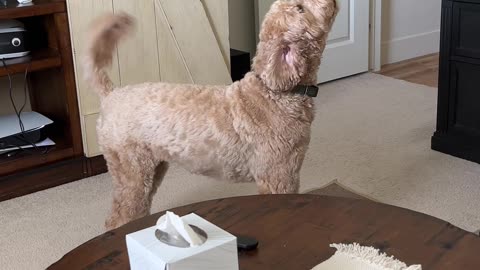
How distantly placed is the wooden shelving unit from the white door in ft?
5.70

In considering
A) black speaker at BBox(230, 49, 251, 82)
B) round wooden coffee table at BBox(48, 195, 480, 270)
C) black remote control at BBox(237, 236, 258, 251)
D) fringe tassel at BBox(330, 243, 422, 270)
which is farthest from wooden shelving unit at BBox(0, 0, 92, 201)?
fringe tassel at BBox(330, 243, 422, 270)

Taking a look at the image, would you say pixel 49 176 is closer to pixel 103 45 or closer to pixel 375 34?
pixel 103 45

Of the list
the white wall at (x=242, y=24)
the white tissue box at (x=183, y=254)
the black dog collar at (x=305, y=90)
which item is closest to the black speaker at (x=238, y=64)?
the white wall at (x=242, y=24)

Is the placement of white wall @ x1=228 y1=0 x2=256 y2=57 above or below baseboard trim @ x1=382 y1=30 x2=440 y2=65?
above

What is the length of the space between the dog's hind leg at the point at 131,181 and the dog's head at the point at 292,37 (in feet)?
1.53

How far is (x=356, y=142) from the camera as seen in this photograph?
3.04 m

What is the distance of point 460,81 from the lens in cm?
279

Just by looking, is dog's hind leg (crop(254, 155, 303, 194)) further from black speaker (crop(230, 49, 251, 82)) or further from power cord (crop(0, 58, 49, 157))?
black speaker (crop(230, 49, 251, 82))

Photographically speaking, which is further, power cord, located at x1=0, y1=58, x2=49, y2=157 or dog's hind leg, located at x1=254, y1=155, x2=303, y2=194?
power cord, located at x1=0, y1=58, x2=49, y2=157

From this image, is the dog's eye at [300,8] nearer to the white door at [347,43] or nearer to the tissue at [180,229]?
the tissue at [180,229]

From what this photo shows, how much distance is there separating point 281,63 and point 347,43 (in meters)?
2.50

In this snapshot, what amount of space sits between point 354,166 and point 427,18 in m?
2.20

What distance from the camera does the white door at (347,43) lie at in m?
3.98

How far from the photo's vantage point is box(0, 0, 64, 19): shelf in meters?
2.41
